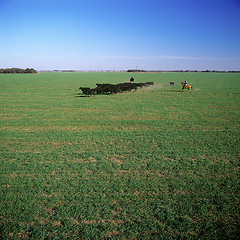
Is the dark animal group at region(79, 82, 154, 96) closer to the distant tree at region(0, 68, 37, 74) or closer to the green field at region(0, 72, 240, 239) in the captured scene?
the green field at region(0, 72, 240, 239)

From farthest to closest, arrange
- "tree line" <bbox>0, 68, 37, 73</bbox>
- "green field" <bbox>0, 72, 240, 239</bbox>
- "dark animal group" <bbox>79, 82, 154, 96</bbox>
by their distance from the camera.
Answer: "tree line" <bbox>0, 68, 37, 73</bbox> < "dark animal group" <bbox>79, 82, 154, 96</bbox> < "green field" <bbox>0, 72, 240, 239</bbox>

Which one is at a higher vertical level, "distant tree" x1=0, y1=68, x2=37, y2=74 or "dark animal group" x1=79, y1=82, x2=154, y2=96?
"distant tree" x1=0, y1=68, x2=37, y2=74

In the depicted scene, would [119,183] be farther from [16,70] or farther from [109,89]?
[16,70]

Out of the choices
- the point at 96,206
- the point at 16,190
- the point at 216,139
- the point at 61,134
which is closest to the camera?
the point at 96,206

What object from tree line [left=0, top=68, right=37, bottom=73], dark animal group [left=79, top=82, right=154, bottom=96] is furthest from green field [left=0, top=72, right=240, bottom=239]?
tree line [left=0, top=68, right=37, bottom=73]

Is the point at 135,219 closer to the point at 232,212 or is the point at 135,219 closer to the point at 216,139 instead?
the point at 232,212

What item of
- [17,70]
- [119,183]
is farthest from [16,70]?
[119,183]

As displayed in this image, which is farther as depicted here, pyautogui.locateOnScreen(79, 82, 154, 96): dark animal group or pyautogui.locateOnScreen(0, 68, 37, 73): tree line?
pyautogui.locateOnScreen(0, 68, 37, 73): tree line

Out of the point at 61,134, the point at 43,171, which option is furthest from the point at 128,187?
the point at 61,134

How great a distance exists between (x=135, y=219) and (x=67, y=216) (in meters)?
1.44

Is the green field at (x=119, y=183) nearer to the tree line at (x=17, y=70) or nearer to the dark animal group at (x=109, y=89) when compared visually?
the dark animal group at (x=109, y=89)

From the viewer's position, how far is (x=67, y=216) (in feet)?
13.7

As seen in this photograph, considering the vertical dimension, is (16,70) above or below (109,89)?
above

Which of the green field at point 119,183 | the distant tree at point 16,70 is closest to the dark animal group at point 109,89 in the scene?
the green field at point 119,183
